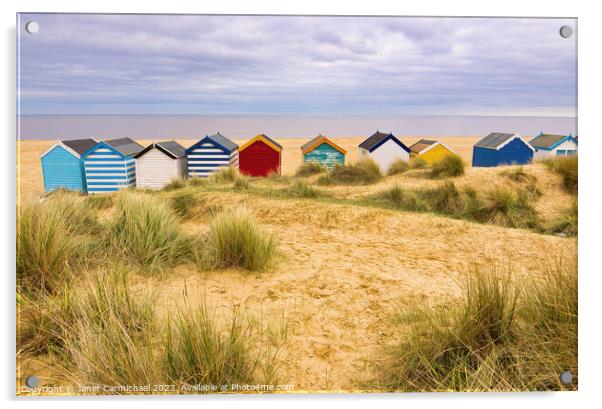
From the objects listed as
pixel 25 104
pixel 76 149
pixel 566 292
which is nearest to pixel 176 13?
pixel 25 104

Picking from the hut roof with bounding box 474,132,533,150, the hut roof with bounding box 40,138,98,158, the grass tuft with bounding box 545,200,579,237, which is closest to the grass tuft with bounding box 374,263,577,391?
the grass tuft with bounding box 545,200,579,237

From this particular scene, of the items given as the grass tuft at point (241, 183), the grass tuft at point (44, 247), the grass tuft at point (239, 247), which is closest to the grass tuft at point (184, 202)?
the grass tuft at point (241, 183)

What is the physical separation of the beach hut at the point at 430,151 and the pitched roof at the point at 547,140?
45.7 inches

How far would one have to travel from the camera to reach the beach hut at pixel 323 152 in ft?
19.1

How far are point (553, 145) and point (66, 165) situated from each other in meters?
4.36

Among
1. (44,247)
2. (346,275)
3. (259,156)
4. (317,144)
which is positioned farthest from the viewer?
(317,144)

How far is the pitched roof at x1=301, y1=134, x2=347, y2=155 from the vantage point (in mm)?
5707

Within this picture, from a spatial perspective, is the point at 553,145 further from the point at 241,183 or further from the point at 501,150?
the point at 241,183

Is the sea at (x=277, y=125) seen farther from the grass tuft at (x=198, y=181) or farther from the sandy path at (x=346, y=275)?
the sandy path at (x=346, y=275)

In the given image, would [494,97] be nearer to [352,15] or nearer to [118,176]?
[352,15]

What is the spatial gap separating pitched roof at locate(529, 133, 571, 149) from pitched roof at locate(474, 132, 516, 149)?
0.93 ft

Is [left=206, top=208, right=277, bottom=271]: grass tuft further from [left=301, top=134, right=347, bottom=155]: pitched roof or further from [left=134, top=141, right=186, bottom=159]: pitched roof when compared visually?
[left=301, top=134, right=347, bottom=155]: pitched roof

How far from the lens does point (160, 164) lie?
471 cm

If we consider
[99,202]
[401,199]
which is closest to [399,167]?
[401,199]
